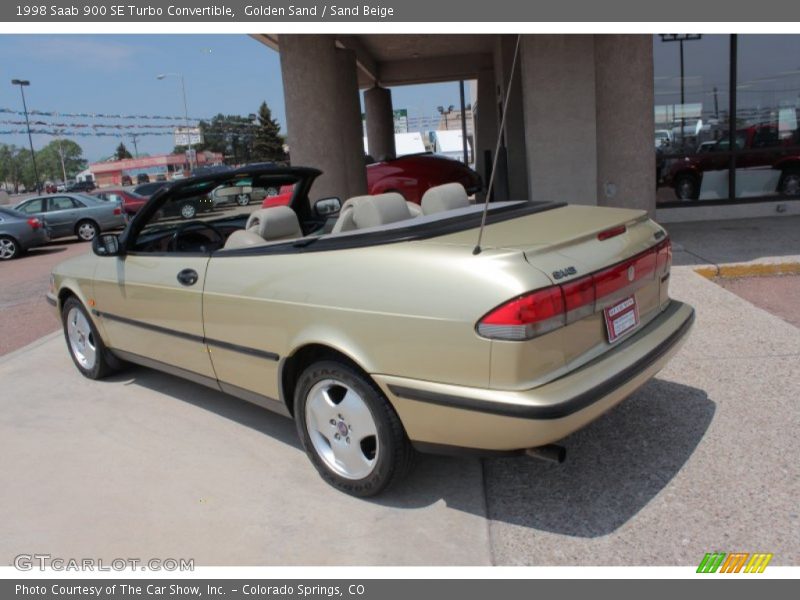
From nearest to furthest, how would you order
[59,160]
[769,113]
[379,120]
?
[769,113], [379,120], [59,160]

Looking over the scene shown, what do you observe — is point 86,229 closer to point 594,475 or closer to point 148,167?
point 594,475

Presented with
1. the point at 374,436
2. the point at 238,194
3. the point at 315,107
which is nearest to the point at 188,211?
the point at 238,194

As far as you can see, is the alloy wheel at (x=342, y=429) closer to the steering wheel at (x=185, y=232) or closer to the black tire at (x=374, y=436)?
the black tire at (x=374, y=436)

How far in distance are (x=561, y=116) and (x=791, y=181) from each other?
4424 mm

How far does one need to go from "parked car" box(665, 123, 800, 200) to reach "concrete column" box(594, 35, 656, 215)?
6.84 ft

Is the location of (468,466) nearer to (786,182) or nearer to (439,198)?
(439,198)

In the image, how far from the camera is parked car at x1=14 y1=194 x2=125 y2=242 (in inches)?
674

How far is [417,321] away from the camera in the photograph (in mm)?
2643

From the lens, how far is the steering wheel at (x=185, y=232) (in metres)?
4.41

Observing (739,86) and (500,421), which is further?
(739,86)

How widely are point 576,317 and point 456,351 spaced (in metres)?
0.52

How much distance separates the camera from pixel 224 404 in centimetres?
447

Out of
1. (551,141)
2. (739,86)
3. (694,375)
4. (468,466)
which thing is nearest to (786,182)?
(739,86)

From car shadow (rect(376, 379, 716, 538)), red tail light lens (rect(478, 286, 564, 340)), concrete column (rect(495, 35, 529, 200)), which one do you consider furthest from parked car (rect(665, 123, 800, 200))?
red tail light lens (rect(478, 286, 564, 340))
